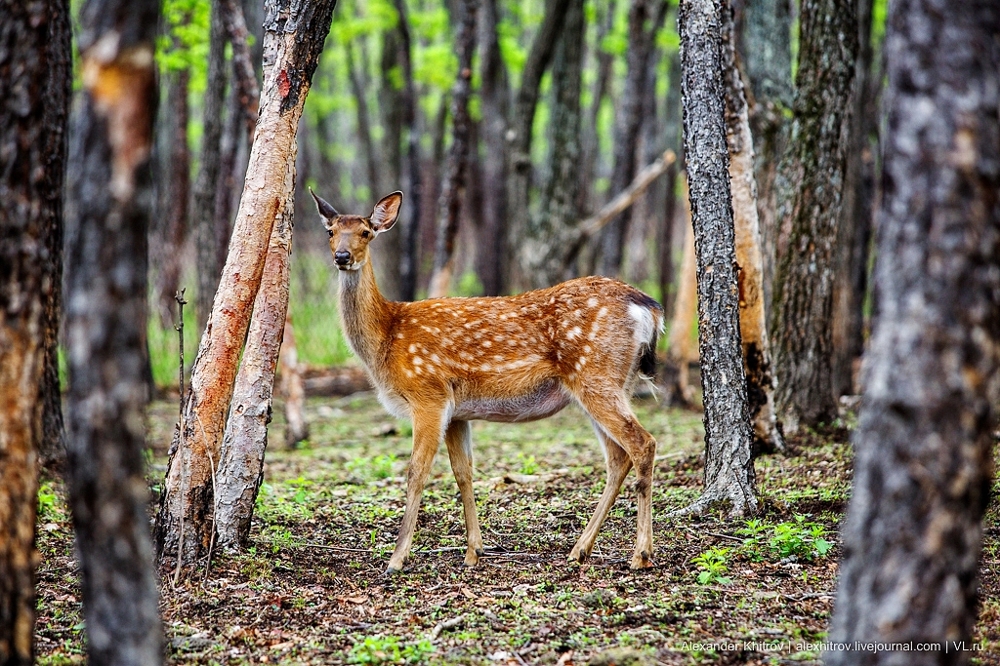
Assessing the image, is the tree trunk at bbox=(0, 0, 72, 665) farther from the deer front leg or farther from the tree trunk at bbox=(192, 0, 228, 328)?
the tree trunk at bbox=(192, 0, 228, 328)

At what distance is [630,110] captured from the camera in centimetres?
1377

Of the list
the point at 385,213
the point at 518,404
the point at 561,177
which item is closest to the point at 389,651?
the point at 518,404

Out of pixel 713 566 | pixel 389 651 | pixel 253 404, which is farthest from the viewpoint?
pixel 253 404

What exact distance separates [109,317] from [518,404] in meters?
3.76

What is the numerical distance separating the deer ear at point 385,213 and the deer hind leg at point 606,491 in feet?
6.77

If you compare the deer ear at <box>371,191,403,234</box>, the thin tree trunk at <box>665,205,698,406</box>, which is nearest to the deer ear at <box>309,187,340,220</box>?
the deer ear at <box>371,191,403,234</box>

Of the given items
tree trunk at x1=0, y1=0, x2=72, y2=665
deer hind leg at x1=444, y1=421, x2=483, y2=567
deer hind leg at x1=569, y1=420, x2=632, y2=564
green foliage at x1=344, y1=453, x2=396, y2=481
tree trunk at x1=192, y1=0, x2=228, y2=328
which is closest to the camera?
tree trunk at x1=0, y1=0, x2=72, y2=665

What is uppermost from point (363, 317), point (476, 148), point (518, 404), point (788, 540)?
point (476, 148)

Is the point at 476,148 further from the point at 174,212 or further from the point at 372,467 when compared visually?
the point at 372,467

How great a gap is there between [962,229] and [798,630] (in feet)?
7.26

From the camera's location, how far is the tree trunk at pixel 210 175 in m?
11.7

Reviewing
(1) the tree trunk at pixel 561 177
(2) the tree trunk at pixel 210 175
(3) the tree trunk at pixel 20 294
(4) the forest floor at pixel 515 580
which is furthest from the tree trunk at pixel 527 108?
(3) the tree trunk at pixel 20 294

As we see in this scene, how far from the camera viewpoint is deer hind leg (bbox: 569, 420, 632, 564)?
5840 millimetres

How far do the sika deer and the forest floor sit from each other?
0.43 meters
